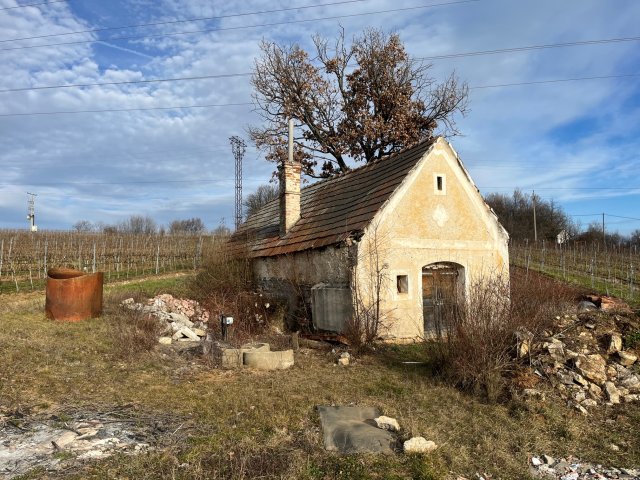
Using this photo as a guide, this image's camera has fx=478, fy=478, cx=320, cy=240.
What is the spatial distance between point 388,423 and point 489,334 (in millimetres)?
2424

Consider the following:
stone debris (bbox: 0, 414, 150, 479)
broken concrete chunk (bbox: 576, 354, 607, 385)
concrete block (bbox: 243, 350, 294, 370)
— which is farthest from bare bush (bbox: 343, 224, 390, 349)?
stone debris (bbox: 0, 414, 150, 479)

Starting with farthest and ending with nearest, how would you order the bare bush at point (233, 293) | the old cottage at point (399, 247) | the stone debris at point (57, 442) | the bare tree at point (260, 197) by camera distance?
the bare tree at point (260, 197)
the bare bush at point (233, 293)
the old cottage at point (399, 247)
the stone debris at point (57, 442)

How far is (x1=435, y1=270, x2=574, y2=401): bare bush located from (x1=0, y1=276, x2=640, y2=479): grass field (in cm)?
34

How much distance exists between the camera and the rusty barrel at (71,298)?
12.0m

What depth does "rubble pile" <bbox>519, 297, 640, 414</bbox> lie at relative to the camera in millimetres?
6809

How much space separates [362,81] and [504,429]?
24019 mm

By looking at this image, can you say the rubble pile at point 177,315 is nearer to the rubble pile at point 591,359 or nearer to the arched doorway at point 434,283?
the arched doorway at point 434,283

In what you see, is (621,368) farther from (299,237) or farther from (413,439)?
(299,237)

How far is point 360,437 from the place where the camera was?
5488 mm

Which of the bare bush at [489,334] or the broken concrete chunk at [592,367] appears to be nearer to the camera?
the broken concrete chunk at [592,367]

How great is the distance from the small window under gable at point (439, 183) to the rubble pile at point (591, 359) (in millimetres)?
4866

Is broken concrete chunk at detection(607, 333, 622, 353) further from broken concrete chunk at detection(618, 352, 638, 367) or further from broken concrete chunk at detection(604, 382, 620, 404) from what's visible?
broken concrete chunk at detection(604, 382, 620, 404)

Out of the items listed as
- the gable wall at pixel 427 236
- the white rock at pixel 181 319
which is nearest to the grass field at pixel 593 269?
the gable wall at pixel 427 236

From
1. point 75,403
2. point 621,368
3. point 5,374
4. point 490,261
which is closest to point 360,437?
point 75,403
